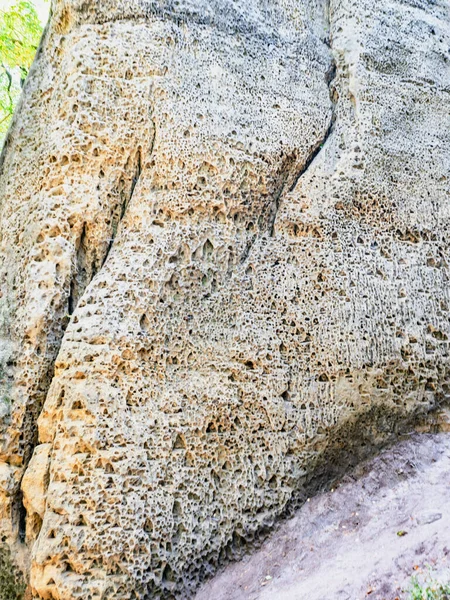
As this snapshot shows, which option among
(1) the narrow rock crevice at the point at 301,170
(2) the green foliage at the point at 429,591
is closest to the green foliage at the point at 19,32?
(1) the narrow rock crevice at the point at 301,170

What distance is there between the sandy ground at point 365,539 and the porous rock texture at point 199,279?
5.5 inches

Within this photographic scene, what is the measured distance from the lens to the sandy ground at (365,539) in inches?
102

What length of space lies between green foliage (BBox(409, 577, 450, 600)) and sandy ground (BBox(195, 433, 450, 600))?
0.20ft

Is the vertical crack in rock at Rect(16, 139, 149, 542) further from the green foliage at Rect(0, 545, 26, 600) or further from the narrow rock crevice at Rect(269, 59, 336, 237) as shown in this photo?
the narrow rock crevice at Rect(269, 59, 336, 237)

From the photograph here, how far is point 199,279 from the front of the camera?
362 cm

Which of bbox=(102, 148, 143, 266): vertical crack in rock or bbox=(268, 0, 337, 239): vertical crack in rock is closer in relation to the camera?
bbox=(102, 148, 143, 266): vertical crack in rock

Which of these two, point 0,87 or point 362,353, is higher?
point 362,353

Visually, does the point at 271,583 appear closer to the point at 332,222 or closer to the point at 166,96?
the point at 332,222

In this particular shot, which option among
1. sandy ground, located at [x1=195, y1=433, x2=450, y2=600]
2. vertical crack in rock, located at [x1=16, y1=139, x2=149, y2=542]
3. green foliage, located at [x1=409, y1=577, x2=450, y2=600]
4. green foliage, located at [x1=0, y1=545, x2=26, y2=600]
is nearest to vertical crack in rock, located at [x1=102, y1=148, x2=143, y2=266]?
vertical crack in rock, located at [x1=16, y1=139, x2=149, y2=542]

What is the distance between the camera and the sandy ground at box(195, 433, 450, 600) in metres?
2.58

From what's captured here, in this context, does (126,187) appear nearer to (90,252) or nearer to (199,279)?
(90,252)

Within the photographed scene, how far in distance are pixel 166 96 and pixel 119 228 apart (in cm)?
95

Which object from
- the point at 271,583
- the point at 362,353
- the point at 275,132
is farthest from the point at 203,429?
the point at 275,132

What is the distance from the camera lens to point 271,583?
3.03m
